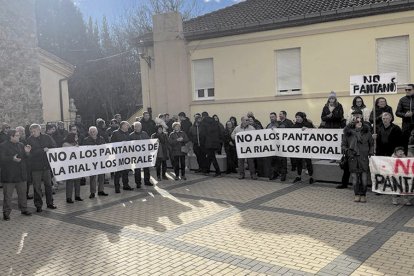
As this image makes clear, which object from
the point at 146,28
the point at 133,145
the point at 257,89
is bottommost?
the point at 133,145

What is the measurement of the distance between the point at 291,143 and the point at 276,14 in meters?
8.32

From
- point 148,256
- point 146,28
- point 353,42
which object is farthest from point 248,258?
A: point 146,28

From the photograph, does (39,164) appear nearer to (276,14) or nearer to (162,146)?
(162,146)

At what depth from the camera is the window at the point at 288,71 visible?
18234 mm

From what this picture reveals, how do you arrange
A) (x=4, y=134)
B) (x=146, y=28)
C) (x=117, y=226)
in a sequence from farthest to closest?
(x=146, y=28)
(x=4, y=134)
(x=117, y=226)

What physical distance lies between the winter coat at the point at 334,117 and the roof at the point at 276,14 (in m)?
5.47

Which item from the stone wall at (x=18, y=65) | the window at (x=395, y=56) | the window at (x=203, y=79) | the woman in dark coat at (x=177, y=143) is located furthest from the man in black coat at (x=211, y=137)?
the stone wall at (x=18, y=65)

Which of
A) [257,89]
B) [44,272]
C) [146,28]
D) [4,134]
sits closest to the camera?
[44,272]

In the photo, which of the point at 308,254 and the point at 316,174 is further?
the point at 316,174

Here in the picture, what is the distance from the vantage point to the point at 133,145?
1279 cm

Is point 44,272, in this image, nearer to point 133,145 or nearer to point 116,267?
point 116,267

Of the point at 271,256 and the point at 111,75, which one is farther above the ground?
the point at 111,75

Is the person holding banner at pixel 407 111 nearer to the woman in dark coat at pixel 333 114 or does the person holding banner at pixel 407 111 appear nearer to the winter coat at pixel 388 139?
the winter coat at pixel 388 139

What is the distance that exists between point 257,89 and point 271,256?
13059 mm
